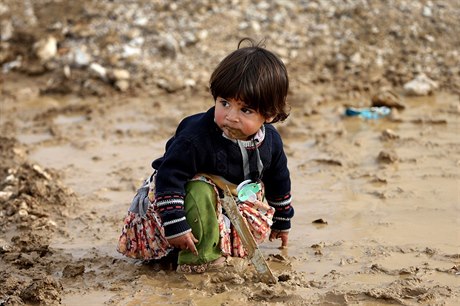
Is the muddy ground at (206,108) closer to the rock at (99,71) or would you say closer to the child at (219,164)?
the rock at (99,71)

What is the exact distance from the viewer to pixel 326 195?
4.86 metres

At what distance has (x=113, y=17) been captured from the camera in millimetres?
8375

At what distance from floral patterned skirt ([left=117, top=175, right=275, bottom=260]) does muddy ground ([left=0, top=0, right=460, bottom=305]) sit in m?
0.09

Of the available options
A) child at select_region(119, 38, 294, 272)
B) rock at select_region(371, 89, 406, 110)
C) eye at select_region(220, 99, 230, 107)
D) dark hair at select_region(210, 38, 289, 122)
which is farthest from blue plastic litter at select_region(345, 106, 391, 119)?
eye at select_region(220, 99, 230, 107)

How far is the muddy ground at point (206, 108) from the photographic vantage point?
3.56 meters

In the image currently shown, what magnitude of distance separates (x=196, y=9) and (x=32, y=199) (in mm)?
4236

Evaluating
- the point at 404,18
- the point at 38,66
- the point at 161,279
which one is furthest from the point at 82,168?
the point at 404,18

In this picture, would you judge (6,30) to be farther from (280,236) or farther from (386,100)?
(280,236)

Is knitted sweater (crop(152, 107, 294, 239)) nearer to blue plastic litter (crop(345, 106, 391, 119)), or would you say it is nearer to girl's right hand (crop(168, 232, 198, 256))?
girl's right hand (crop(168, 232, 198, 256))

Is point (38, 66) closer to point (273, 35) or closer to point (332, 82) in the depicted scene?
point (273, 35)

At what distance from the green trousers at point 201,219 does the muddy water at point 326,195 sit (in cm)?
10

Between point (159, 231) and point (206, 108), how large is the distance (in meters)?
3.30

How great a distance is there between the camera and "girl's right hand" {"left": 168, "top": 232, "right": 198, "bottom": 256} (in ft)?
11.5

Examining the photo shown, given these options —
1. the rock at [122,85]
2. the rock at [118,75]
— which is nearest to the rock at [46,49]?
the rock at [118,75]
